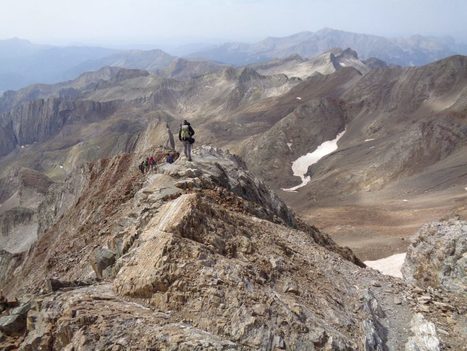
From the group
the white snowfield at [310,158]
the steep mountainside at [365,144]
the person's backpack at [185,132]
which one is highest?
the person's backpack at [185,132]

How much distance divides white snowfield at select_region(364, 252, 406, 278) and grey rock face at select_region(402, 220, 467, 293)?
28.2 feet

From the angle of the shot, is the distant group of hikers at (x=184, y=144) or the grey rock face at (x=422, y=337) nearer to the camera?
the grey rock face at (x=422, y=337)

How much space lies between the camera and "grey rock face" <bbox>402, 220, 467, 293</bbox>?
→ 21.7 metres

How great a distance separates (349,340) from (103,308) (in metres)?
7.53

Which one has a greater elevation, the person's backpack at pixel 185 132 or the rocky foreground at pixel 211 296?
the person's backpack at pixel 185 132

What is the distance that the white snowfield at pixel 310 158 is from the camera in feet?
366

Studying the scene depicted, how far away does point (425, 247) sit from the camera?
2581cm

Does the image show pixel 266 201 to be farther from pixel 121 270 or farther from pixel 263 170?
pixel 263 170

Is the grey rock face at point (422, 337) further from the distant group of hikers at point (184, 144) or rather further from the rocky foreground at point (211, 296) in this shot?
the distant group of hikers at point (184, 144)

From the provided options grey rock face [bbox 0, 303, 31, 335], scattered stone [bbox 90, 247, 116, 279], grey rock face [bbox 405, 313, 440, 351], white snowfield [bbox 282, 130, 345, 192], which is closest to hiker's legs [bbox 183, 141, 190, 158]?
scattered stone [bbox 90, 247, 116, 279]

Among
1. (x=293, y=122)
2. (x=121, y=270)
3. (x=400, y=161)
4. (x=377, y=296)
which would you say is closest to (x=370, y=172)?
(x=400, y=161)

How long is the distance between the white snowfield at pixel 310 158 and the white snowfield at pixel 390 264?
219 ft

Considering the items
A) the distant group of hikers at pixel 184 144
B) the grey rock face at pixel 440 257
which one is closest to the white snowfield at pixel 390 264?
the grey rock face at pixel 440 257

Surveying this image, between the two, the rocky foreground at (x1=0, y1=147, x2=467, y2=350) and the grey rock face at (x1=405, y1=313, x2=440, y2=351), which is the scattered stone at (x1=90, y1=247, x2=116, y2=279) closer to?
the rocky foreground at (x1=0, y1=147, x2=467, y2=350)
